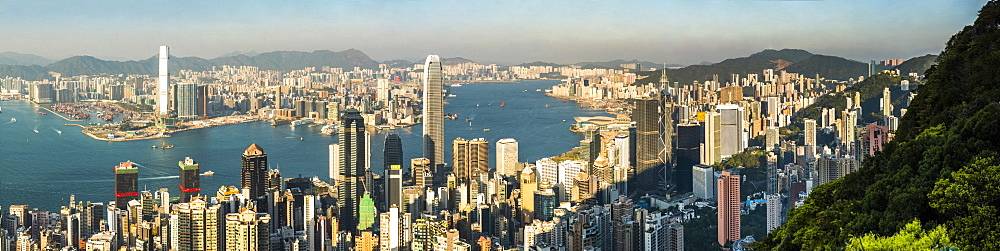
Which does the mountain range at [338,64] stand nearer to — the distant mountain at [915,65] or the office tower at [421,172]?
the distant mountain at [915,65]

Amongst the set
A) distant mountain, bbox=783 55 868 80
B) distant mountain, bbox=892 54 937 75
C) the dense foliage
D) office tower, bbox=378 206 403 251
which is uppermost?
distant mountain, bbox=783 55 868 80

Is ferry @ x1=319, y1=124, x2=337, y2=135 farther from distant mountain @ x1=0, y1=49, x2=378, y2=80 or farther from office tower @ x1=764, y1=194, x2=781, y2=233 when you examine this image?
office tower @ x1=764, y1=194, x2=781, y2=233

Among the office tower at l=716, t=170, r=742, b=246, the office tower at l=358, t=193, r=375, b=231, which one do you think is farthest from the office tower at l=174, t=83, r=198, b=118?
the office tower at l=716, t=170, r=742, b=246

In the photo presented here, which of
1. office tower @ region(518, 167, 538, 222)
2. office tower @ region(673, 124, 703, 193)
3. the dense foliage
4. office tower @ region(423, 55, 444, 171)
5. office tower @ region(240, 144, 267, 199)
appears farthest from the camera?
office tower @ region(423, 55, 444, 171)

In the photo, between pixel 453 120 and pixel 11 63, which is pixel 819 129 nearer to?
pixel 453 120

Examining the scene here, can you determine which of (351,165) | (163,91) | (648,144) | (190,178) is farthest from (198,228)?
(163,91)

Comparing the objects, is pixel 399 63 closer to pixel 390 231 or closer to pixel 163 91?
pixel 163 91

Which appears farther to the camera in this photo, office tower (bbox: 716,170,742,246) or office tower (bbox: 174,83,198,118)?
office tower (bbox: 174,83,198,118)

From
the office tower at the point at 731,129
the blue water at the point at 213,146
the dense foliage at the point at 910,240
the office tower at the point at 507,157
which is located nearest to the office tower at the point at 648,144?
the office tower at the point at 731,129
